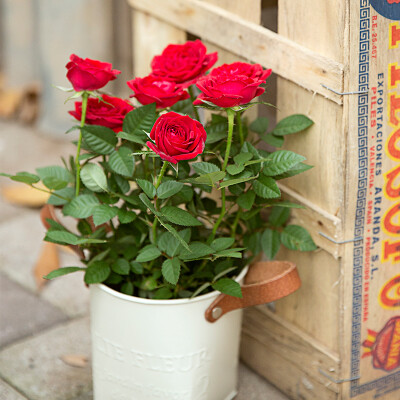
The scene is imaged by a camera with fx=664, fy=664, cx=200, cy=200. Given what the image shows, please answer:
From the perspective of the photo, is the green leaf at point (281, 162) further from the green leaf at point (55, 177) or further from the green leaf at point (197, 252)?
the green leaf at point (55, 177)

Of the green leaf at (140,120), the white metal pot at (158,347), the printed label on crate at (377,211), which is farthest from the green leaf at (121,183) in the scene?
the printed label on crate at (377,211)

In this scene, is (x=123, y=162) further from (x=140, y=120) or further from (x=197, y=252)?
(x=197, y=252)

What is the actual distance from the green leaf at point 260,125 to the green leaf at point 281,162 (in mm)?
166

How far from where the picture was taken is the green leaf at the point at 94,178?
135 centimetres

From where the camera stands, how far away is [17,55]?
3.41m

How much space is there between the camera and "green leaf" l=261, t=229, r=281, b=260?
1427mm

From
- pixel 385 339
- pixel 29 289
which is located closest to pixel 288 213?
pixel 385 339

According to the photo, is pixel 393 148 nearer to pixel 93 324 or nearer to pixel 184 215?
pixel 184 215

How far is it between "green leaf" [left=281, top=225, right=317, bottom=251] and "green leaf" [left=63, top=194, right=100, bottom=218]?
1.33 feet

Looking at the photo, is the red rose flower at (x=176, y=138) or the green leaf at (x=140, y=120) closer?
the red rose flower at (x=176, y=138)

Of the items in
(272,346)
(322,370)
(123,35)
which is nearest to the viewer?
(322,370)

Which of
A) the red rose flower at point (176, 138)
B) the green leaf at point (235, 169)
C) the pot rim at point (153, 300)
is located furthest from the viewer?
the pot rim at point (153, 300)

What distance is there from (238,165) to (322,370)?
538 mm

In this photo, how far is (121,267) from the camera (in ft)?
4.52
